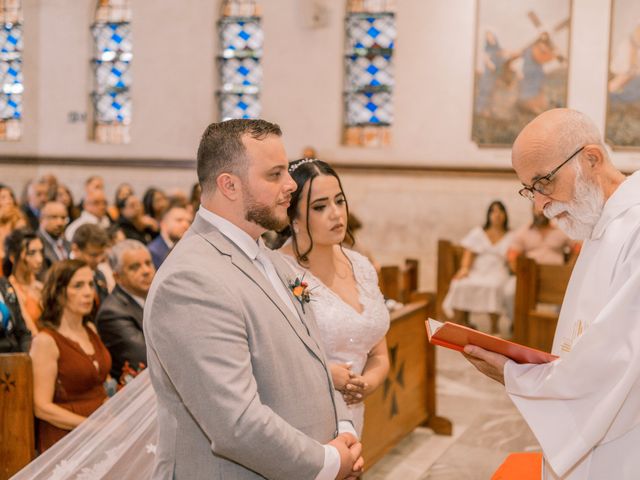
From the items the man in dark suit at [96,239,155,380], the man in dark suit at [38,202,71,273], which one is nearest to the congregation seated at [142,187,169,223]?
the man in dark suit at [38,202,71,273]

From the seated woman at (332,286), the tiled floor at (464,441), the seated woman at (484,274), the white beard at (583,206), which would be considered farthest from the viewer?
the seated woman at (484,274)

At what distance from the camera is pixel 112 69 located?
1481cm

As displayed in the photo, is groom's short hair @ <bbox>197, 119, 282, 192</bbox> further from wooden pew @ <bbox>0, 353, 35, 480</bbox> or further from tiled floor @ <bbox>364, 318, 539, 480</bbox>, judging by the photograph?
tiled floor @ <bbox>364, 318, 539, 480</bbox>

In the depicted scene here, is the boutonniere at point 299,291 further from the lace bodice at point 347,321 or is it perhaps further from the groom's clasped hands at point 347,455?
the lace bodice at point 347,321

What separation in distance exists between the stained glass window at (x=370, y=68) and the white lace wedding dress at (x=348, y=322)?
9614mm

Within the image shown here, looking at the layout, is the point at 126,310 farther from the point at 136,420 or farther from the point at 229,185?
the point at 229,185

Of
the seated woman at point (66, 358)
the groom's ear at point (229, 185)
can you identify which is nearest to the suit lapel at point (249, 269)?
the groom's ear at point (229, 185)

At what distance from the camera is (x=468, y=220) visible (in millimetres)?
12336

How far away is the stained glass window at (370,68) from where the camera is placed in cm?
1304

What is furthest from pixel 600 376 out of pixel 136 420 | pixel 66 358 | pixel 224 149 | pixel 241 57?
pixel 241 57

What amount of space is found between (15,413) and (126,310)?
128 cm

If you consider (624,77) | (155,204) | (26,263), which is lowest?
(26,263)

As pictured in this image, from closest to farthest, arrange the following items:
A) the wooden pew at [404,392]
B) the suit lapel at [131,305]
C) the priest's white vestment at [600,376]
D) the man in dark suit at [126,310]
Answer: the priest's white vestment at [600,376], the man in dark suit at [126,310], the suit lapel at [131,305], the wooden pew at [404,392]

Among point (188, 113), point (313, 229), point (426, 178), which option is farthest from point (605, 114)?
point (313, 229)
